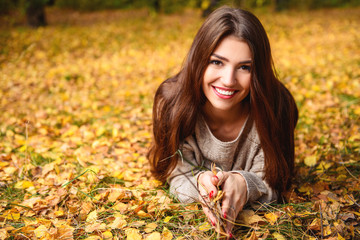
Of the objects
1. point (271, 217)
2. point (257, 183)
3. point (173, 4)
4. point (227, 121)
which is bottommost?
point (271, 217)

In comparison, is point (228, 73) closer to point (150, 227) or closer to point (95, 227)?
point (150, 227)

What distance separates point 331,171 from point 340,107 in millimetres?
1226

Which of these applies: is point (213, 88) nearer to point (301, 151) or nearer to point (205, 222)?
point (205, 222)

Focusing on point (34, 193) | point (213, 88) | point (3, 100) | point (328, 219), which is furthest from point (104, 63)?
point (328, 219)

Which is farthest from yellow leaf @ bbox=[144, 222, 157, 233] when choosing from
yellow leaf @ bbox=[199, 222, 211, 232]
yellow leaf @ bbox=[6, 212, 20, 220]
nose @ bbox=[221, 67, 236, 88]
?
nose @ bbox=[221, 67, 236, 88]

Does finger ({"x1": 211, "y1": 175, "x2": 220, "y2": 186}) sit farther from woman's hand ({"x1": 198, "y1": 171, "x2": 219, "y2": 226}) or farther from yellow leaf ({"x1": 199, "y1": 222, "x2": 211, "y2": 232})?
yellow leaf ({"x1": 199, "y1": 222, "x2": 211, "y2": 232})

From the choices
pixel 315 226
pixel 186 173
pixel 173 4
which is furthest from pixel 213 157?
pixel 173 4

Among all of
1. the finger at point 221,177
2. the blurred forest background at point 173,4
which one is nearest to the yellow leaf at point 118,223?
the finger at point 221,177

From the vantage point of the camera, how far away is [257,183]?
171 cm

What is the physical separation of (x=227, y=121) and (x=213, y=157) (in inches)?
9.6

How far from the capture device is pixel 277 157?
175cm

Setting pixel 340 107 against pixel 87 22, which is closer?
pixel 340 107

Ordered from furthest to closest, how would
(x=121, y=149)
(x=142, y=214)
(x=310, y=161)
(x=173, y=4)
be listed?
(x=173, y=4)
(x=121, y=149)
(x=310, y=161)
(x=142, y=214)

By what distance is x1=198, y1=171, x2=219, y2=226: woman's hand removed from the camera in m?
1.47
